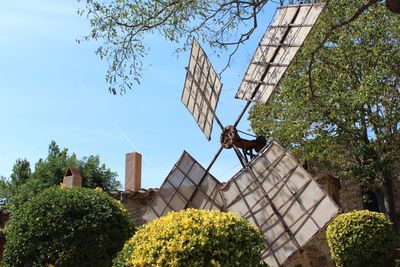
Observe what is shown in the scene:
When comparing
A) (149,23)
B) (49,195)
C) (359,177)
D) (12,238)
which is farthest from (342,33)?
(12,238)

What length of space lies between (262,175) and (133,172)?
168 inches

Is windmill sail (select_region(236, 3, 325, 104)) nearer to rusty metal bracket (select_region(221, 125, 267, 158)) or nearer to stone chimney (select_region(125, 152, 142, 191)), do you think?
rusty metal bracket (select_region(221, 125, 267, 158))

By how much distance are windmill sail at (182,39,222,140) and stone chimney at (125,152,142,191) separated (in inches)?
92.0

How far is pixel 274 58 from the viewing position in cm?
773

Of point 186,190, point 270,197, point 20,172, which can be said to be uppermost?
point 20,172

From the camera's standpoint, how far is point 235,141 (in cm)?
805

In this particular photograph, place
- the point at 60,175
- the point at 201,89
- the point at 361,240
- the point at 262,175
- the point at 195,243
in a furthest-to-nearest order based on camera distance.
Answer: the point at 60,175, the point at 201,89, the point at 361,240, the point at 262,175, the point at 195,243

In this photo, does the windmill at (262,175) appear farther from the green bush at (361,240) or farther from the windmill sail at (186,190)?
the green bush at (361,240)

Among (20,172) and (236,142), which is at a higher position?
(20,172)

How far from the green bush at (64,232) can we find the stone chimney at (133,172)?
4.07 metres

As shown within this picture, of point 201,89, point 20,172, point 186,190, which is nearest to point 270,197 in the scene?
point 186,190

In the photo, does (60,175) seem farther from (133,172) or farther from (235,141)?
(235,141)

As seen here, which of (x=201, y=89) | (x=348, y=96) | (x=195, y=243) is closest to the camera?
(x=195, y=243)

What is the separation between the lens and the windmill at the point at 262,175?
6.56 metres
